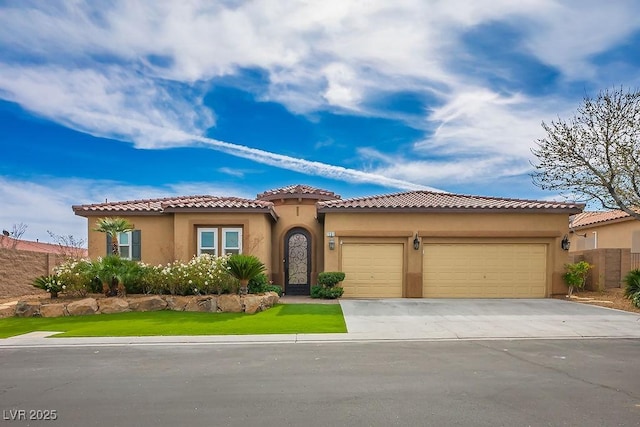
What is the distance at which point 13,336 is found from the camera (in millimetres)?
Result: 11305

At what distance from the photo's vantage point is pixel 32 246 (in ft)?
106

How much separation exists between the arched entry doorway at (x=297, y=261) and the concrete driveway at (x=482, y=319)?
3832mm

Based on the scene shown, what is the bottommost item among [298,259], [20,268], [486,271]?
[486,271]

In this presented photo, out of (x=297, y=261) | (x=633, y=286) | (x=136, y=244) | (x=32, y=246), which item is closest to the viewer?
(x=633, y=286)

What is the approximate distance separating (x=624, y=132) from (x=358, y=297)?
433 inches

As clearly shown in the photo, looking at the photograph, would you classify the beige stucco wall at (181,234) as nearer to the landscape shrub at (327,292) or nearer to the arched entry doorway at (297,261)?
the arched entry doorway at (297,261)

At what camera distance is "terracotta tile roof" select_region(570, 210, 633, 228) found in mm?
24188

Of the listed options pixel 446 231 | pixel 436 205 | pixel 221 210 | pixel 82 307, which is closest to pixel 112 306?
pixel 82 307

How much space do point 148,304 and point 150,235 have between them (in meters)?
5.22

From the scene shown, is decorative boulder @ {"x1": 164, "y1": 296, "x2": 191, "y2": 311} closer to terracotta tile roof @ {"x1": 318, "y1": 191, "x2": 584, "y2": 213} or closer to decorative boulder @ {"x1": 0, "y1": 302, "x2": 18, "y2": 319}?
decorative boulder @ {"x1": 0, "y1": 302, "x2": 18, "y2": 319}

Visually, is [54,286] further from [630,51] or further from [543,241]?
[630,51]

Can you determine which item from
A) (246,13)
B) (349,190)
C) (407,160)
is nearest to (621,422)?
(246,13)

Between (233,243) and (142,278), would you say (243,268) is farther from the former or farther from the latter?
(233,243)

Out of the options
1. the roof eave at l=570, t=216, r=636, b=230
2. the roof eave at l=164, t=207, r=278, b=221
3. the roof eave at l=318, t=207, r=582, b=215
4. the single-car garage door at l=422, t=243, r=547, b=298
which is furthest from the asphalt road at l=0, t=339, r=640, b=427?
the roof eave at l=570, t=216, r=636, b=230
